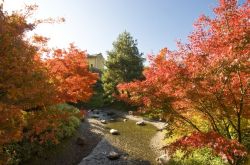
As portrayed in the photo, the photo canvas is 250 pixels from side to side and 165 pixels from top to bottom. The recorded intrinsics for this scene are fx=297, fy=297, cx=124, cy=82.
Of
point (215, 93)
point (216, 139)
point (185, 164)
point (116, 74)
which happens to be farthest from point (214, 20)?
point (116, 74)

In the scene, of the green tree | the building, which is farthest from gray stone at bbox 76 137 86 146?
the building

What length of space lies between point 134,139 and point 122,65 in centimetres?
2209

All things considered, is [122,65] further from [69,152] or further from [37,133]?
[37,133]

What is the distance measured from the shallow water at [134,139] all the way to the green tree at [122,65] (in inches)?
505

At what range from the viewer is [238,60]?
7.52 m

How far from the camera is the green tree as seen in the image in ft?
137

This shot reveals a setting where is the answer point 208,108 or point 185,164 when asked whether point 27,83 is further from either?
point 185,164

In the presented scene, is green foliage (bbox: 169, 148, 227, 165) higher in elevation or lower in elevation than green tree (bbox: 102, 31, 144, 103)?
lower

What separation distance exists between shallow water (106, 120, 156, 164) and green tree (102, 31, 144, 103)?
12.8 metres

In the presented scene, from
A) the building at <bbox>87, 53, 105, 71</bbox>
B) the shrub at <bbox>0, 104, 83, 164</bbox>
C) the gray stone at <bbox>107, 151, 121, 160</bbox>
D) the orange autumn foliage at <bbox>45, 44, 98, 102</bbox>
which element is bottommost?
the gray stone at <bbox>107, 151, 121, 160</bbox>

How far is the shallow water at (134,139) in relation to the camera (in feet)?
57.8

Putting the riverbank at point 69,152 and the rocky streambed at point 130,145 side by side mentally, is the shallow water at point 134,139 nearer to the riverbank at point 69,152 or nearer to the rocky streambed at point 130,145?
the rocky streambed at point 130,145

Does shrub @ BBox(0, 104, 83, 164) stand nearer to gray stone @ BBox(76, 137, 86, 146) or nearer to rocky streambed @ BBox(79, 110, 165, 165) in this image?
gray stone @ BBox(76, 137, 86, 146)

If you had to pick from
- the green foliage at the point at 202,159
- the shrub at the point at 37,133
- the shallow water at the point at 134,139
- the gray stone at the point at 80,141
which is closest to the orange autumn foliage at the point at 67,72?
the shrub at the point at 37,133
